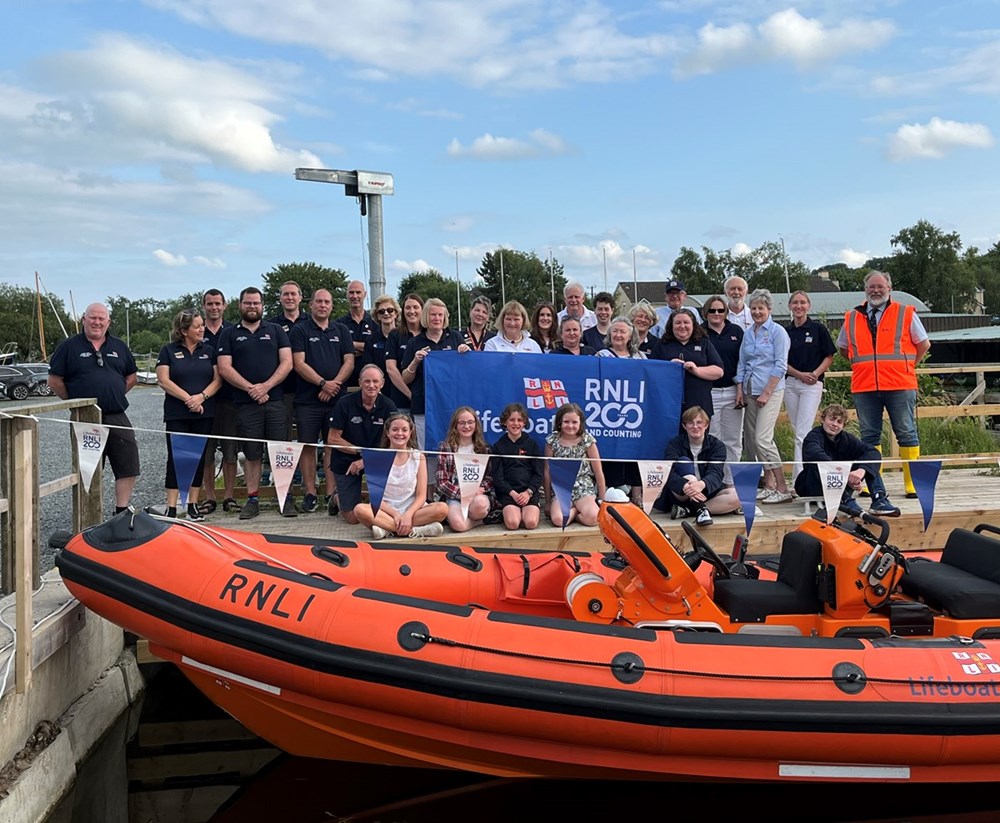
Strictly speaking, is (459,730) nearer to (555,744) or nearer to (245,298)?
(555,744)

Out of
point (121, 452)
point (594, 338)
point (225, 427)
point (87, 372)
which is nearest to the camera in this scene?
point (121, 452)

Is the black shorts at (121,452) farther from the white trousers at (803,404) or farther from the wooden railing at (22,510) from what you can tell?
the white trousers at (803,404)

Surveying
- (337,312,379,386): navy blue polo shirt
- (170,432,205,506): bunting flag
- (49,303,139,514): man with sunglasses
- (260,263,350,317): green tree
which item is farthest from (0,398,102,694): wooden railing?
(260,263,350,317): green tree

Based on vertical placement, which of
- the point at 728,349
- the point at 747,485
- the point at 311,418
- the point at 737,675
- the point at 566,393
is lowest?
the point at 737,675

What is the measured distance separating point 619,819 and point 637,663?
984 millimetres

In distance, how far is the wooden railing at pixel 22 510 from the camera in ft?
12.8

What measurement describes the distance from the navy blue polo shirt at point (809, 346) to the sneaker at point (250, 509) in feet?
15.0

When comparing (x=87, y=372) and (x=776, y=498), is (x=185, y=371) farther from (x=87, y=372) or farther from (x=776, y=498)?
(x=776, y=498)

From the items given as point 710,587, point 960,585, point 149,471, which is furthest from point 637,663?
point 149,471

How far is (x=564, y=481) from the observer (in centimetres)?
604

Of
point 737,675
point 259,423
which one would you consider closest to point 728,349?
point 737,675

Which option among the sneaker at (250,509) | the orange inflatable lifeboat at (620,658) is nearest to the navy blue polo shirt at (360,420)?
the sneaker at (250,509)

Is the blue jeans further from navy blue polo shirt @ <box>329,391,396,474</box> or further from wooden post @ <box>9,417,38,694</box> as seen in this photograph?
wooden post @ <box>9,417,38,694</box>

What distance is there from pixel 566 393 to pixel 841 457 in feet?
7.25
